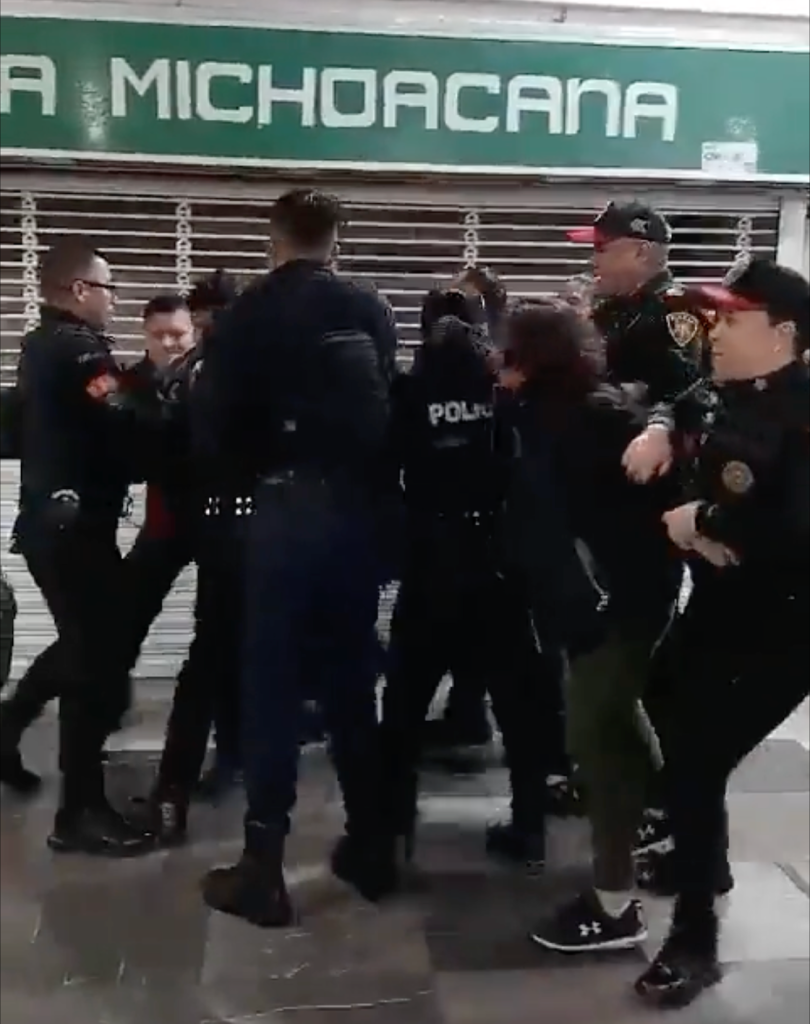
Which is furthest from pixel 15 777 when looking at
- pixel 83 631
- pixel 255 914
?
pixel 255 914

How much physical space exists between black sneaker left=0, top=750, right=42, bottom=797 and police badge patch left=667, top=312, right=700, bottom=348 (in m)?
2.15

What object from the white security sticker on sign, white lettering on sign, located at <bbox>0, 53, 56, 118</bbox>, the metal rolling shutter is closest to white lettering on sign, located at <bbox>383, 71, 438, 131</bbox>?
the metal rolling shutter

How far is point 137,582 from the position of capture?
3.15 m

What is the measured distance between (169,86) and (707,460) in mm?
2352

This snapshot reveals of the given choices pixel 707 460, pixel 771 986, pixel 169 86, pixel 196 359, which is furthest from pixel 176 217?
pixel 771 986

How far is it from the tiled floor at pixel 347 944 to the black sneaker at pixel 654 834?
0.17m

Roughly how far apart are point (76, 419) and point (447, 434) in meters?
0.87

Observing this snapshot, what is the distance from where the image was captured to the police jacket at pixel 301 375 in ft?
8.41

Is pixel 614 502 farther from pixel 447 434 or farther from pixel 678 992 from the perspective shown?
pixel 678 992

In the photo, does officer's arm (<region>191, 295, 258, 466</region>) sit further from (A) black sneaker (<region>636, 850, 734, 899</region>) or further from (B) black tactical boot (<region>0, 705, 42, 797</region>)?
(A) black sneaker (<region>636, 850, 734, 899</region>)

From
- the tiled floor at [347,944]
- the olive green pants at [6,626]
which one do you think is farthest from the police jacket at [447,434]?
the olive green pants at [6,626]

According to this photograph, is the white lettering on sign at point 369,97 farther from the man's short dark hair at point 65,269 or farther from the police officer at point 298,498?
the police officer at point 298,498

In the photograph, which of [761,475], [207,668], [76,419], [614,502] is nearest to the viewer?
[761,475]

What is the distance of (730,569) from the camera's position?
7.29ft
